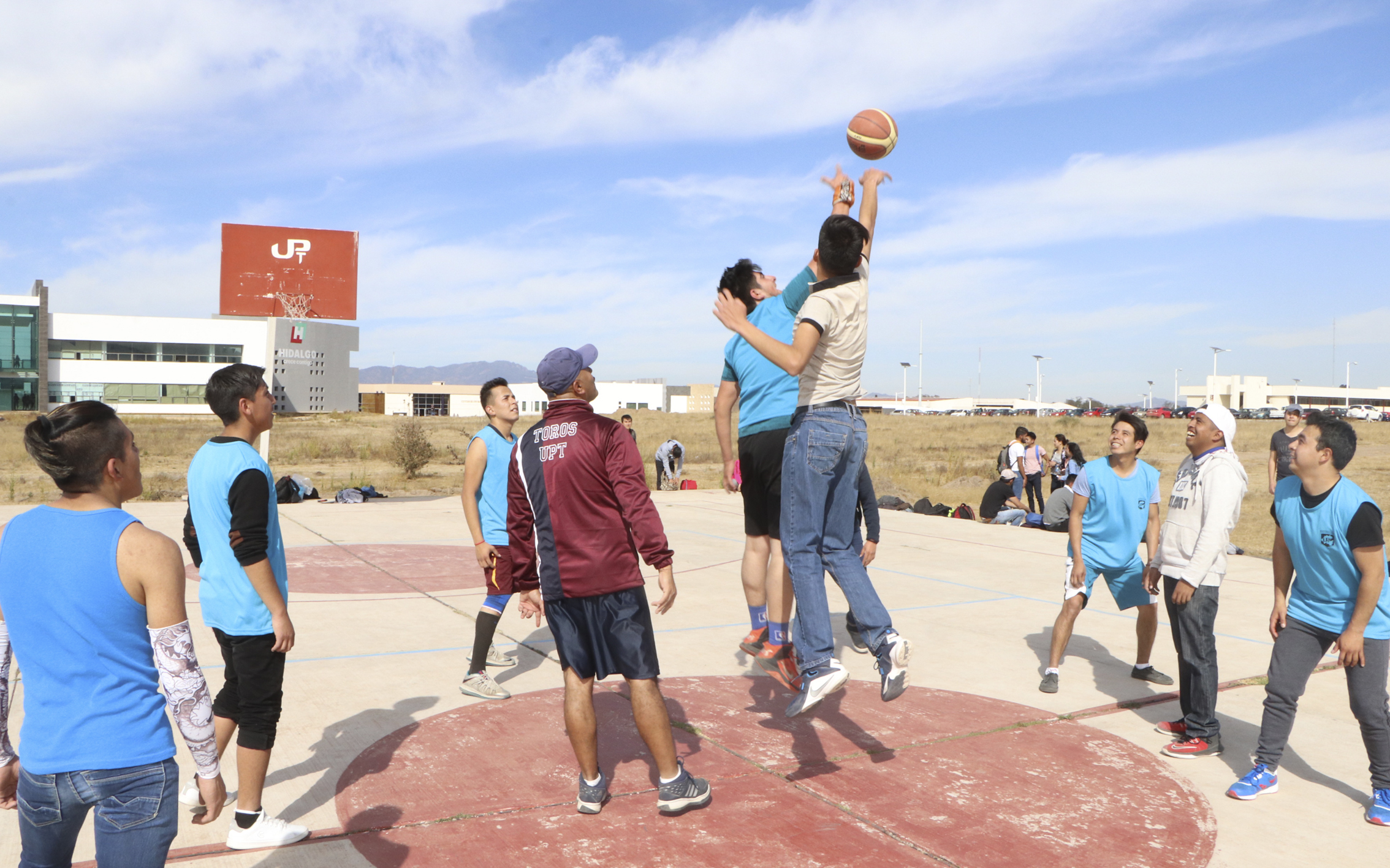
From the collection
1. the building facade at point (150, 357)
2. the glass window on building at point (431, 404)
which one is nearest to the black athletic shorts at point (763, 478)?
the building facade at point (150, 357)

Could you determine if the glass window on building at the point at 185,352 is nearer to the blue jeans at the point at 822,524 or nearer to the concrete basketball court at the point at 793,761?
the concrete basketball court at the point at 793,761

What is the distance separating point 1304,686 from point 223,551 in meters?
4.95

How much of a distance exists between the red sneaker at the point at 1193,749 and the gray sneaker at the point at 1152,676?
146 centimetres

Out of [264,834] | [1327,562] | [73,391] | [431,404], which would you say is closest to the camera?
[264,834]

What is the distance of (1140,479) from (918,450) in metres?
41.3

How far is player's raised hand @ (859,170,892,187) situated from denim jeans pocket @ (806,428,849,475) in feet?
5.03

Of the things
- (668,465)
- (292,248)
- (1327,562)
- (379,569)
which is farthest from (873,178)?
(292,248)

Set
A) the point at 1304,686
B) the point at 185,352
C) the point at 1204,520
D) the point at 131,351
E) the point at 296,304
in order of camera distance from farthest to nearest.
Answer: the point at 296,304
the point at 185,352
the point at 131,351
the point at 1204,520
the point at 1304,686

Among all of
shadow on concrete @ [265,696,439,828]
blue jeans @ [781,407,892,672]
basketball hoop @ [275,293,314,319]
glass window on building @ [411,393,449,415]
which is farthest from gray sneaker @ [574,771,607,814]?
glass window on building @ [411,393,449,415]

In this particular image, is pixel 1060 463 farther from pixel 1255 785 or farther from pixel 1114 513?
pixel 1255 785

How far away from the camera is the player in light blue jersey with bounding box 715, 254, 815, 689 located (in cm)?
559

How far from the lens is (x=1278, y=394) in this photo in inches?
6742

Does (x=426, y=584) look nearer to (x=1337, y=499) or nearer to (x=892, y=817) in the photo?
(x=892, y=817)

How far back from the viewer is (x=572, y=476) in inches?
171
